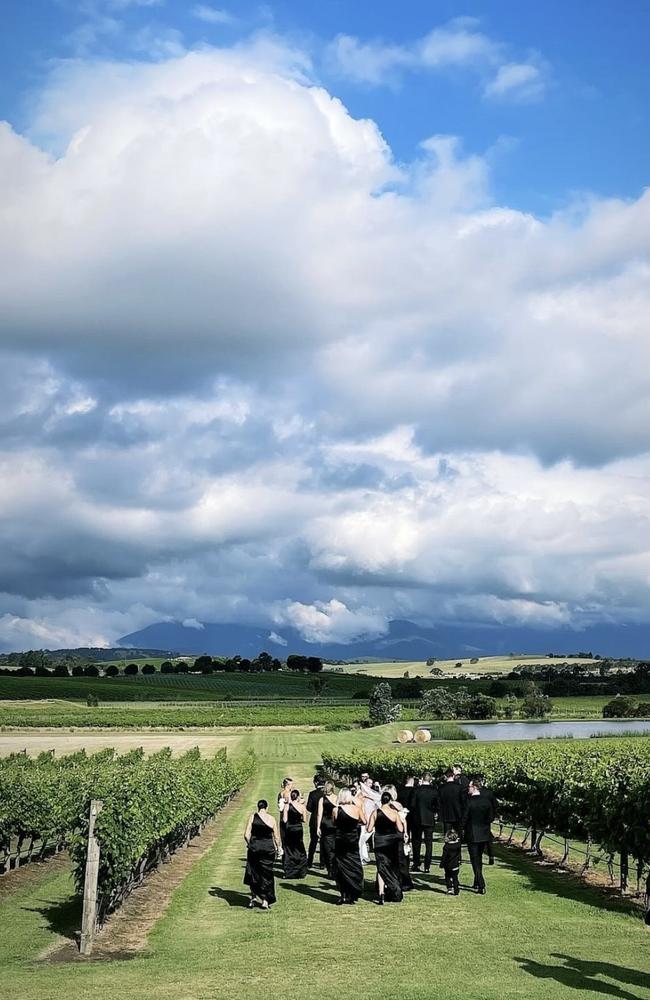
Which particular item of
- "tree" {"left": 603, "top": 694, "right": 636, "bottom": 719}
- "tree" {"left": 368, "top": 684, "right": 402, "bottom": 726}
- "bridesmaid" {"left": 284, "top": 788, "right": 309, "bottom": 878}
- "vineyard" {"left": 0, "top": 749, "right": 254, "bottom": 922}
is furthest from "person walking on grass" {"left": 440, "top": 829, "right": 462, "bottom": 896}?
"tree" {"left": 603, "top": 694, "right": 636, "bottom": 719}

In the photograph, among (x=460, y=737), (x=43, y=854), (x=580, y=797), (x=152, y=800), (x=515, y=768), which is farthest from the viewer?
(x=460, y=737)

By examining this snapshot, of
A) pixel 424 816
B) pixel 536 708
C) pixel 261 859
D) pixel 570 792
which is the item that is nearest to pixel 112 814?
pixel 261 859

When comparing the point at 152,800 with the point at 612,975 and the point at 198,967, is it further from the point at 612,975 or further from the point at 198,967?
the point at 612,975

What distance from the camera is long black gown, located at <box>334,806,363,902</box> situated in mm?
17594

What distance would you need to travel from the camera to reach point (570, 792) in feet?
75.9

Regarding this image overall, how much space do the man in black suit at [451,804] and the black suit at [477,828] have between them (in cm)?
18

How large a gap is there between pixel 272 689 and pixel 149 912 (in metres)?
165

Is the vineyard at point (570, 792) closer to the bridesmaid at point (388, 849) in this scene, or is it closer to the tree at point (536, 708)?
the bridesmaid at point (388, 849)

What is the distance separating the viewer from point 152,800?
1989 cm

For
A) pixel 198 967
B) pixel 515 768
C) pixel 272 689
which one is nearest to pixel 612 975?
pixel 198 967

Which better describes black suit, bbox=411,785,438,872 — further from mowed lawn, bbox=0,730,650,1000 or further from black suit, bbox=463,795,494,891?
black suit, bbox=463,795,494,891

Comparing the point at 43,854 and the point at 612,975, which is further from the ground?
the point at 612,975

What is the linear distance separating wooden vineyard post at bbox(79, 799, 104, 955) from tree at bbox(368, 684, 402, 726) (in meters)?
95.3

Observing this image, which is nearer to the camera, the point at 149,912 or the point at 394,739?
the point at 149,912
